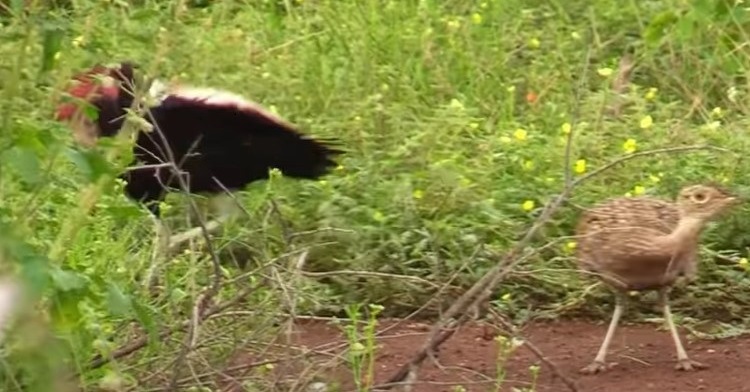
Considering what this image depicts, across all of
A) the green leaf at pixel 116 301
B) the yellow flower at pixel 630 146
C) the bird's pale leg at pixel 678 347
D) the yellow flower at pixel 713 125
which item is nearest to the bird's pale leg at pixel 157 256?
the green leaf at pixel 116 301

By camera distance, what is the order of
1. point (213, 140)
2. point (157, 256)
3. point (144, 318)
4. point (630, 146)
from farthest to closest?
point (630, 146) → point (213, 140) → point (157, 256) → point (144, 318)

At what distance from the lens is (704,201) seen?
4113 millimetres

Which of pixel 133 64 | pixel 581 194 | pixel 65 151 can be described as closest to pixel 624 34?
pixel 581 194

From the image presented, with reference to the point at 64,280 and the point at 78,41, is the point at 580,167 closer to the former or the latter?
the point at 78,41

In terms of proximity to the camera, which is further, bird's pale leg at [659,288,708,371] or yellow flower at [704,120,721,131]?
yellow flower at [704,120,721,131]

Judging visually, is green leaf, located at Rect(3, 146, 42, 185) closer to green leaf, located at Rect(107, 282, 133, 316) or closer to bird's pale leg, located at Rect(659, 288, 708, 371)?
green leaf, located at Rect(107, 282, 133, 316)

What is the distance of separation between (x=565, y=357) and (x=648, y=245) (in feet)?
1.55

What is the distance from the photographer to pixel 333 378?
342 cm

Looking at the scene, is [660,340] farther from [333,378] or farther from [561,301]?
[333,378]

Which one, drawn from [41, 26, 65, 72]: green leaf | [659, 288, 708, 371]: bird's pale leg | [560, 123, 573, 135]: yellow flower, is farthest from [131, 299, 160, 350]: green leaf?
[560, 123, 573, 135]: yellow flower

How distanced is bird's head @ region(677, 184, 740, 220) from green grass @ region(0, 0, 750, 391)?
39 cm

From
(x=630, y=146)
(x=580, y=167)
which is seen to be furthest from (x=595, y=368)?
(x=630, y=146)

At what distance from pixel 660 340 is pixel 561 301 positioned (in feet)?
1.27

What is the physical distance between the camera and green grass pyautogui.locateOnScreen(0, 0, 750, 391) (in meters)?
2.86
